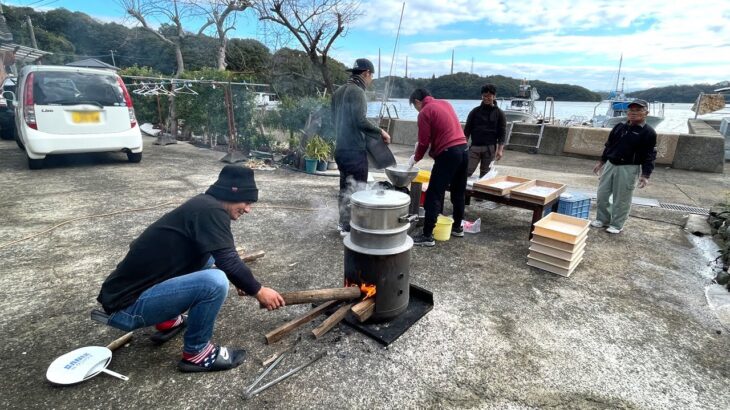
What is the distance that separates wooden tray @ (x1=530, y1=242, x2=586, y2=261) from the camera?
3586 millimetres

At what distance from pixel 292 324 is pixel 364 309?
0.51 metres

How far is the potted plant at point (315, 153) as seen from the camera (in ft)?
25.2

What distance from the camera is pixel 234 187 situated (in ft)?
6.95

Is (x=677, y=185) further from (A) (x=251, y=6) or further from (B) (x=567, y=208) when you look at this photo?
(A) (x=251, y=6)

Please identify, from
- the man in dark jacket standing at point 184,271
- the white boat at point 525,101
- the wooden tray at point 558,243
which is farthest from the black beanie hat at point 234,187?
the white boat at point 525,101

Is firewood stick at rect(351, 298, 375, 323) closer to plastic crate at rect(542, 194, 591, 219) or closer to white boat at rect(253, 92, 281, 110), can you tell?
plastic crate at rect(542, 194, 591, 219)

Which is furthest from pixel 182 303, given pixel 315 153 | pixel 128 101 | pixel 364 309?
pixel 128 101

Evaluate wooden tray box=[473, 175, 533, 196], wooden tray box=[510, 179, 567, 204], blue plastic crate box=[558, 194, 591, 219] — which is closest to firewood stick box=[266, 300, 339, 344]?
wooden tray box=[473, 175, 533, 196]

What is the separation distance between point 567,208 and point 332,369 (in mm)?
4109

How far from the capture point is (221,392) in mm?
2088

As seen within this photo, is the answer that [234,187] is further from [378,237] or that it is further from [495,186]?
[495,186]

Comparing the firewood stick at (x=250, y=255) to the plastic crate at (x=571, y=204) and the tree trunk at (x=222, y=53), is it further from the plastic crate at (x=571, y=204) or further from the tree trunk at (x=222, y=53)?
the tree trunk at (x=222, y=53)

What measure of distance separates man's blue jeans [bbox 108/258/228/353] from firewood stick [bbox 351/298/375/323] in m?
0.91

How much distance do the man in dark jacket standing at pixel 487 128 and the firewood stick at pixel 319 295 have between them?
3.98 metres
